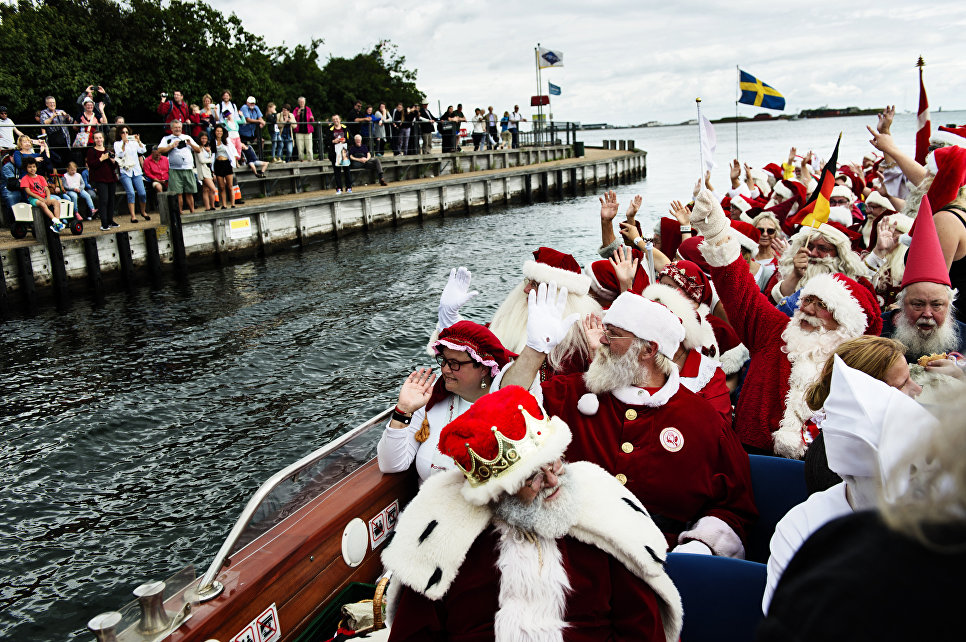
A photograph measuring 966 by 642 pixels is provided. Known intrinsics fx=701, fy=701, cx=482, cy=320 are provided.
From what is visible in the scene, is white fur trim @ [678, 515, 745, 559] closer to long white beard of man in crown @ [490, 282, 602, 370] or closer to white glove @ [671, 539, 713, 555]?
white glove @ [671, 539, 713, 555]

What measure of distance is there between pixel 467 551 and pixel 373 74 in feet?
168

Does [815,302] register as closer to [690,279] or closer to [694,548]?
[690,279]

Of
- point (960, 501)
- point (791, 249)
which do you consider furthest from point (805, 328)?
point (960, 501)

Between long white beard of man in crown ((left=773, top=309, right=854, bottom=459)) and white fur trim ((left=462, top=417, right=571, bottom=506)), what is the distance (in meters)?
1.71

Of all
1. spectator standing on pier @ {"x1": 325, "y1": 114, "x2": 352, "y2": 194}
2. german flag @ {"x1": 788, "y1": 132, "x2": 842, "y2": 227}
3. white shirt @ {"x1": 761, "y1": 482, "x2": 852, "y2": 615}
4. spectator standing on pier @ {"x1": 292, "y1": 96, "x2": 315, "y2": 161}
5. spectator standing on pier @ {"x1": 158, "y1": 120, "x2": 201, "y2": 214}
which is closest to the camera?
white shirt @ {"x1": 761, "y1": 482, "x2": 852, "y2": 615}

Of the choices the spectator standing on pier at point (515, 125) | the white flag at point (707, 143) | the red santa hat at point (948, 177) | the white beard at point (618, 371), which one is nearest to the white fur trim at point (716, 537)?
the white beard at point (618, 371)

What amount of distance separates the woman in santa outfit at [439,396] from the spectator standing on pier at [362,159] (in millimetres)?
18092

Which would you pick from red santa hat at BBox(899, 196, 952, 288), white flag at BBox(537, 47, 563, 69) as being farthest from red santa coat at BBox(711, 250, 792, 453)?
white flag at BBox(537, 47, 563, 69)

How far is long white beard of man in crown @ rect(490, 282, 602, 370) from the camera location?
142 inches

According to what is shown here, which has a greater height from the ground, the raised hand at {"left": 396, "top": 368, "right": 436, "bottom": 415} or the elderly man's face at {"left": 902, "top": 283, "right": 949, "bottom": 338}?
the elderly man's face at {"left": 902, "top": 283, "right": 949, "bottom": 338}

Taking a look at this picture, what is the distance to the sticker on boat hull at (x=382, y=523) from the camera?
9.48ft

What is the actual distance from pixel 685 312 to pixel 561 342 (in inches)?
25.7

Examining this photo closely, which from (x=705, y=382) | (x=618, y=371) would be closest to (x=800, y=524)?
(x=618, y=371)

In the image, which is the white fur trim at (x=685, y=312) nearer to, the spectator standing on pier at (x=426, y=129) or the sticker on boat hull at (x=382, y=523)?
the sticker on boat hull at (x=382, y=523)
